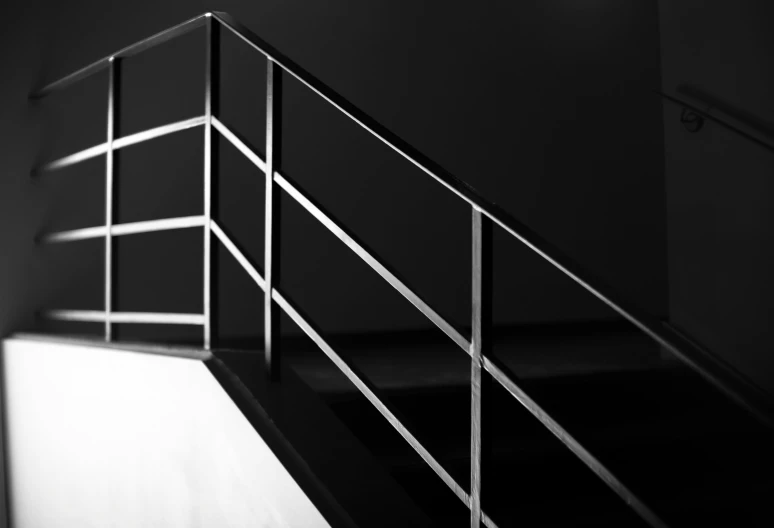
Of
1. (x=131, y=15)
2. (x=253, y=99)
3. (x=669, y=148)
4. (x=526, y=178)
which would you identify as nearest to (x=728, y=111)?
(x=669, y=148)

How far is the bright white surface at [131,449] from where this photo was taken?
5.34 ft

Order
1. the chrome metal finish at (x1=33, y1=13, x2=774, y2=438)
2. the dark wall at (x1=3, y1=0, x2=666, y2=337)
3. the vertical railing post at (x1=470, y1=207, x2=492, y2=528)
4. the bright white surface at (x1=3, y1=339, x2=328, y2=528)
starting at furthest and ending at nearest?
the dark wall at (x1=3, y1=0, x2=666, y2=337) → the bright white surface at (x1=3, y1=339, x2=328, y2=528) → the vertical railing post at (x1=470, y1=207, x2=492, y2=528) → the chrome metal finish at (x1=33, y1=13, x2=774, y2=438)

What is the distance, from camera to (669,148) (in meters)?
3.49

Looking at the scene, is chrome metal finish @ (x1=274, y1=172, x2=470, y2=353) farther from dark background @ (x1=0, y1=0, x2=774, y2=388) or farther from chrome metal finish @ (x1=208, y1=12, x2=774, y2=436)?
dark background @ (x1=0, y1=0, x2=774, y2=388)

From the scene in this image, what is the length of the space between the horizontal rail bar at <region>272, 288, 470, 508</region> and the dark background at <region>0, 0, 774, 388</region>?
4.71ft

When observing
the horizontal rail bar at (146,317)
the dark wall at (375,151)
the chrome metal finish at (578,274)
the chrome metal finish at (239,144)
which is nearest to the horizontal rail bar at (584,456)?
the chrome metal finish at (578,274)

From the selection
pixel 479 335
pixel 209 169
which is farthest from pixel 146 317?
pixel 479 335

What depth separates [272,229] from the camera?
176 centimetres

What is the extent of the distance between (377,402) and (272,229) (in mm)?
517

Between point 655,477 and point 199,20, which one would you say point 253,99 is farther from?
point 655,477

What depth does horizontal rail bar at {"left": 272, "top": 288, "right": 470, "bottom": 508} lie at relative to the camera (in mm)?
1352

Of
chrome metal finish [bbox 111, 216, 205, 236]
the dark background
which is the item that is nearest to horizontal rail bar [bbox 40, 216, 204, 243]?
chrome metal finish [bbox 111, 216, 205, 236]

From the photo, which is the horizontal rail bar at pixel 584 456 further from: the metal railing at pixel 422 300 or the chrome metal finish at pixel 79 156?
the chrome metal finish at pixel 79 156

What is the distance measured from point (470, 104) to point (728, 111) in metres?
1.56
